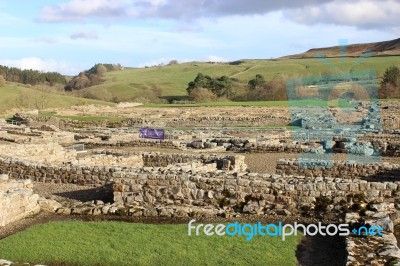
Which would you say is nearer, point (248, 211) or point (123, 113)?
point (248, 211)

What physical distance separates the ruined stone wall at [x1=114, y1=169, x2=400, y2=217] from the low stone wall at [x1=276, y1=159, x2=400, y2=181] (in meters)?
4.46

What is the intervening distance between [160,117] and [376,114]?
79.1 feet

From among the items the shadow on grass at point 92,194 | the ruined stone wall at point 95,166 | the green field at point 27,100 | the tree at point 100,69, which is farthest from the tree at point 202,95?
the tree at point 100,69

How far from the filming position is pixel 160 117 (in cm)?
5538

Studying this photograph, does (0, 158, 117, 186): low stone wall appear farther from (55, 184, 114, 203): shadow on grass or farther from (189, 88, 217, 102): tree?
(189, 88, 217, 102): tree

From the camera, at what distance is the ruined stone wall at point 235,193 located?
11.3 meters

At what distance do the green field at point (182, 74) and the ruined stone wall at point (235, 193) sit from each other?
253 ft

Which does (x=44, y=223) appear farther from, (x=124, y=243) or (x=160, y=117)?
(x=160, y=117)

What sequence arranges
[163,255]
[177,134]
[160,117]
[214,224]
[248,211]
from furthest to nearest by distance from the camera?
[160,117]
[177,134]
[248,211]
[214,224]
[163,255]

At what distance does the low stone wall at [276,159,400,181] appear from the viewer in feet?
51.7

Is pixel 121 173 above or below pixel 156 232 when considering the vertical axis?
above

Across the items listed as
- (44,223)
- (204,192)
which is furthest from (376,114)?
(44,223)

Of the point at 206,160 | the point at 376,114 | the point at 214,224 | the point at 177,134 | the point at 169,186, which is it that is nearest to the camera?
the point at 214,224

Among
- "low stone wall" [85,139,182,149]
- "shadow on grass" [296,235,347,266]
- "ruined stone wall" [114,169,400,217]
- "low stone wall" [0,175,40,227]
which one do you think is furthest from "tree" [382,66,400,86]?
"low stone wall" [0,175,40,227]
